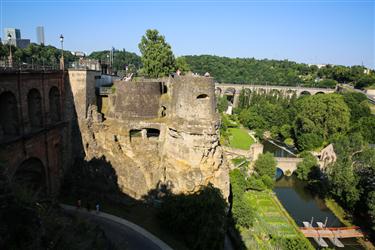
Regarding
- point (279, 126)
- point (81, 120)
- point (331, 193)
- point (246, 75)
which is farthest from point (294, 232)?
point (246, 75)

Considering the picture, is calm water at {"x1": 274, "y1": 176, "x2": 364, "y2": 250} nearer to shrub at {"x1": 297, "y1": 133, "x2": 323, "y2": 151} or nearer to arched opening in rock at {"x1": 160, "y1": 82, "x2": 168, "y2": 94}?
shrub at {"x1": 297, "y1": 133, "x2": 323, "y2": 151}

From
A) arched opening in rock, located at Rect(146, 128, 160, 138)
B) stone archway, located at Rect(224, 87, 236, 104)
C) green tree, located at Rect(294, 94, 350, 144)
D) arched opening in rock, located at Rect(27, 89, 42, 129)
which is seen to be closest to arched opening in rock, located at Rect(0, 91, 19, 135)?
arched opening in rock, located at Rect(27, 89, 42, 129)

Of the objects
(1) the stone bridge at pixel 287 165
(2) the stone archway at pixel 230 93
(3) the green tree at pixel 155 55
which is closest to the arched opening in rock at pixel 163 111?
(3) the green tree at pixel 155 55

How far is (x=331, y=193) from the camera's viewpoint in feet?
126

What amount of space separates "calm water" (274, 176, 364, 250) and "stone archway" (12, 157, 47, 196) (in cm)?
2716

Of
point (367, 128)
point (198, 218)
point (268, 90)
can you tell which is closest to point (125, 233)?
point (198, 218)

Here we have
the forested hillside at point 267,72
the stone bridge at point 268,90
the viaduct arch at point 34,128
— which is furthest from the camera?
the forested hillside at point 267,72

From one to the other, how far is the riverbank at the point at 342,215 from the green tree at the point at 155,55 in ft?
99.5

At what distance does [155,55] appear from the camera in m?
45.9

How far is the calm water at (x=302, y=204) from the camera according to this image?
111 feet

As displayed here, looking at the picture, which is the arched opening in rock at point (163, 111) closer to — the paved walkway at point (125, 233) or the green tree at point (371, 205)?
the paved walkway at point (125, 233)

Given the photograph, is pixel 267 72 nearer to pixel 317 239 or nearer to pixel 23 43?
pixel 23 43

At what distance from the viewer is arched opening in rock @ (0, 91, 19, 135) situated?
19.9 m

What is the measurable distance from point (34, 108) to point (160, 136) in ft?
35.5
